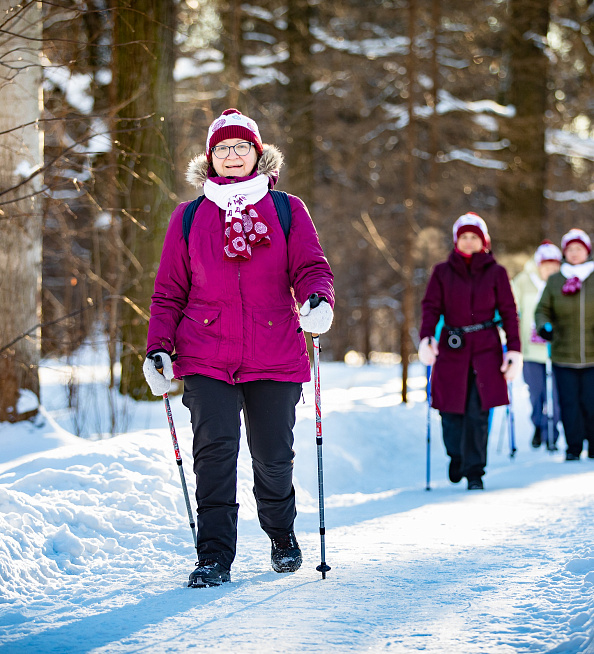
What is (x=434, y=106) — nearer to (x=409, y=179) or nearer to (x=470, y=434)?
(x=409, y=179)

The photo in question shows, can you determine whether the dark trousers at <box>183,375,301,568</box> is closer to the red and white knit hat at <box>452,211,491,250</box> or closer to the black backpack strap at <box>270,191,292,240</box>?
the black backpack strap at <box>270,191,292,240</box>

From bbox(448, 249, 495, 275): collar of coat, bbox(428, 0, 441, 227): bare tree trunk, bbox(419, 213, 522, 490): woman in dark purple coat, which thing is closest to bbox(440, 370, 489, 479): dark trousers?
bbox(419, 213, 522, 490): woman in dark purple coat

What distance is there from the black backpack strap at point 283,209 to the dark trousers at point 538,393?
247 inches

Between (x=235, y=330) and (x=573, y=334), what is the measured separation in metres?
5.59

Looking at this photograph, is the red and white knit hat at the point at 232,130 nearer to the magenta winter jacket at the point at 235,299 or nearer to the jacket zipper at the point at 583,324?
the magenta winter jacket at the point at 235,299

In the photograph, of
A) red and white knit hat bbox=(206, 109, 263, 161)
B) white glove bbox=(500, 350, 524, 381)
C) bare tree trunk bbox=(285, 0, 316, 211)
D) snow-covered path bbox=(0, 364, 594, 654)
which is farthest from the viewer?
bare tree trunk bbox=(285, 0, 316, 211)

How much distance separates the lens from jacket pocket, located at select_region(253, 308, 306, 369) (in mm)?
3928

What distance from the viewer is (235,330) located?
391cm

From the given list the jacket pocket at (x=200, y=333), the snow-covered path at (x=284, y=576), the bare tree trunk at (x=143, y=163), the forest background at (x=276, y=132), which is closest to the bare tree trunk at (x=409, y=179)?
the forest background at (x=276, y=132)

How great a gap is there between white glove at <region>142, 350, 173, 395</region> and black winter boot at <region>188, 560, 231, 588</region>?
821 mm

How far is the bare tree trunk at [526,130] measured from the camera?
48.8ft

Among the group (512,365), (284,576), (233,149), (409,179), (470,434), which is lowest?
(284,576)

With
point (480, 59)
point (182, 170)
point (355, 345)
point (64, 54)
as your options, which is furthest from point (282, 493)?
point (355, 345)

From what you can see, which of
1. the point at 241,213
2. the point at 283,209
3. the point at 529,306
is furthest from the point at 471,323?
the point at 529,306
